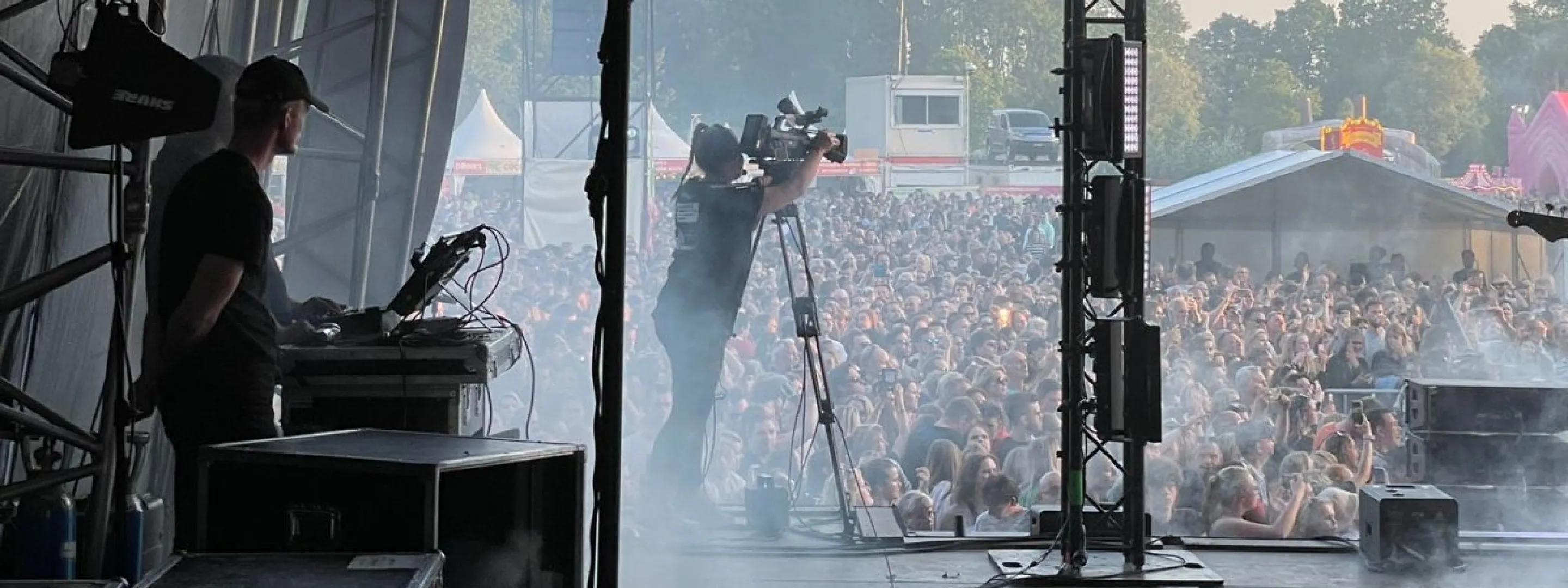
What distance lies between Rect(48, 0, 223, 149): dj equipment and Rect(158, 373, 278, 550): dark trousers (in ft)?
1.47

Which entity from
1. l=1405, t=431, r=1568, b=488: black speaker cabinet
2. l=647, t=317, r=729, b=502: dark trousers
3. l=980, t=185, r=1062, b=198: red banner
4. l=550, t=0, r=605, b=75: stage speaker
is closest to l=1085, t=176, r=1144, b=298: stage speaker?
l=647, t=317, r=729, b=502: dark trousers

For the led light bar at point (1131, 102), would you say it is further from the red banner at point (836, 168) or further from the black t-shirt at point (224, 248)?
the red banner at point (836, 168)

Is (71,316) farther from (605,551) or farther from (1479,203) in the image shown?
(1479,203)

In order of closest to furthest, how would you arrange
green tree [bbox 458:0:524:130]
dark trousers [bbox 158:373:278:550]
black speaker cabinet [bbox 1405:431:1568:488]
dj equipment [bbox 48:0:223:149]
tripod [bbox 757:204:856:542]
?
dj equipment [bbox 48:0:223:149] → dark trousers [bbox 158:373:278:550] → tripod [bbox 757:204:856:542] → black speaker cabinet [bbox 1405:431:1568:488] → green tree [bbox 458:0:524:130]

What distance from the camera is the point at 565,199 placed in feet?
33.4

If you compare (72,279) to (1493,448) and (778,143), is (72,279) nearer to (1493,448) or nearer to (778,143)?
(778,143)

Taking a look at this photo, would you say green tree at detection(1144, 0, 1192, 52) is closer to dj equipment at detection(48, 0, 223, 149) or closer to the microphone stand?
the microphone stand

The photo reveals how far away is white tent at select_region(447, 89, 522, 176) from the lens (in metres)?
12.2

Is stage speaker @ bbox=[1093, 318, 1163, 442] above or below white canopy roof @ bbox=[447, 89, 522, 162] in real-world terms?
below

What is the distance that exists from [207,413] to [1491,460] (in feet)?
14.3

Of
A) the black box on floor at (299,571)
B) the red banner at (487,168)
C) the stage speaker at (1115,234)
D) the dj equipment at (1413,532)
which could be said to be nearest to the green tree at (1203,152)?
the red banner at (487,168)

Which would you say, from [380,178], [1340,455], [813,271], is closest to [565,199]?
[813,271]

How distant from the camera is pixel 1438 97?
1276cm

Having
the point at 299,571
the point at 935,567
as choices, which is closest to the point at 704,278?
the point at 935,567
